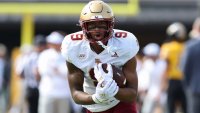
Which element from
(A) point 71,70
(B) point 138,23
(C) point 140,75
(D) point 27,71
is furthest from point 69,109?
(B) point 138,23

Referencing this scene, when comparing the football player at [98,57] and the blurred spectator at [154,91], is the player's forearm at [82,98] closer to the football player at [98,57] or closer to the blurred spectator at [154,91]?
the football player at [98,57]

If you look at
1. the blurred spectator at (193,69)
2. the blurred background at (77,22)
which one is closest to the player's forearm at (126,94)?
the blurred spectator at (193,69)

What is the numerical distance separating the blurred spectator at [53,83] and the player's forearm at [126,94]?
4.44 metres

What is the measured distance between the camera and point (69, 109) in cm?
1028

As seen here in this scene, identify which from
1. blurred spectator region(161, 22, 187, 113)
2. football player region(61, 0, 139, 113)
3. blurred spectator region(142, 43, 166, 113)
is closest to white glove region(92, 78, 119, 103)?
football player region(61, 0, 139, 113)

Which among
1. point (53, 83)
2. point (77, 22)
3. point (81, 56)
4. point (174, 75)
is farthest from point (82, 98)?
point (77, 22)

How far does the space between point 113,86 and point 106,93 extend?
0.07 metres

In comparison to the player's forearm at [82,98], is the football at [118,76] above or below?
above

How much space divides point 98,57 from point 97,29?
225 millimetres

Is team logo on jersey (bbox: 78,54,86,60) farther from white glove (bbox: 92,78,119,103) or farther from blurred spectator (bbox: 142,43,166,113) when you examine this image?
blurred spectator (bbox: 142,43,166,113)

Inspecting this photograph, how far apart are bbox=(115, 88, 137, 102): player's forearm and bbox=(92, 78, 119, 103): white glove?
Result: 0.23 feet

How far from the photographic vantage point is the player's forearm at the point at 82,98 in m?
5.53

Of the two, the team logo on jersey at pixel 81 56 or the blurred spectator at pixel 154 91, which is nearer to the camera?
the team logo on jersey at pixel 81 56

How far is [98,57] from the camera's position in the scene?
5.62 metres
